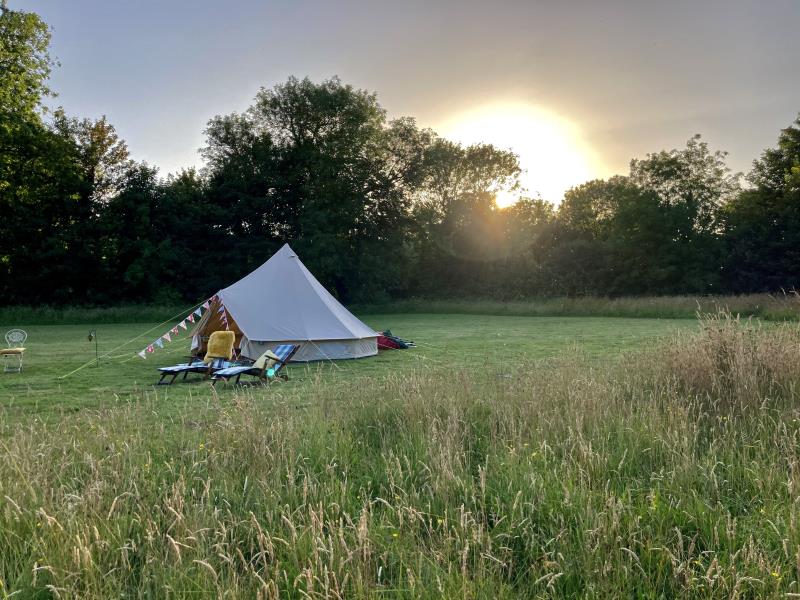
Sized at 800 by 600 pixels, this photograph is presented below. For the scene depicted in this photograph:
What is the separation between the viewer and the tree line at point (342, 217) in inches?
1089

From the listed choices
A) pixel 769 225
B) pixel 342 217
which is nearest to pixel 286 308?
pixel 342 217

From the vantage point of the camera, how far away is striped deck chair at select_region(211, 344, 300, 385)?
8.48 meters

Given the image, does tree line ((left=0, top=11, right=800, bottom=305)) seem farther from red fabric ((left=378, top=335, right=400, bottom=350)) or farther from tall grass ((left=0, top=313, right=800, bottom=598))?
tall grass ((left=0, top=313, right=800, bottom=598))

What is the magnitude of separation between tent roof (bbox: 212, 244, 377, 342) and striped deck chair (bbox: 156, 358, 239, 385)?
1651 mm

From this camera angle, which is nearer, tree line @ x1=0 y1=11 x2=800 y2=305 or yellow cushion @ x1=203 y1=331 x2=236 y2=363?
yellow cushion @ x1=203 y1=331 x2=236 y2=363

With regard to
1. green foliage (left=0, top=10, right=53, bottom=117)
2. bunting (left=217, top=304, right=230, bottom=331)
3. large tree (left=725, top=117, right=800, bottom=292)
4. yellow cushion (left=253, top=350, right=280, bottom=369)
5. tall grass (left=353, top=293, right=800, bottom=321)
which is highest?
green foliage (left=0, top=10, right=53, bottom=117)

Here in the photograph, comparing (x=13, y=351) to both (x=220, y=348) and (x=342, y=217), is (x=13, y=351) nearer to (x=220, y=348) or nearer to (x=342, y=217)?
(x=220, y=348)

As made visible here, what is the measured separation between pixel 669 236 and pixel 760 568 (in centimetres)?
3417

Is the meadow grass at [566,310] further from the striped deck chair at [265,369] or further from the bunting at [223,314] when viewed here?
the striped deck chair at [265,369]

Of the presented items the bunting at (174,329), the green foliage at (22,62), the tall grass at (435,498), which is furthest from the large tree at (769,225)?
the green foliage at (22,62)

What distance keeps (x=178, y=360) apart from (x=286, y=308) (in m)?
2.43

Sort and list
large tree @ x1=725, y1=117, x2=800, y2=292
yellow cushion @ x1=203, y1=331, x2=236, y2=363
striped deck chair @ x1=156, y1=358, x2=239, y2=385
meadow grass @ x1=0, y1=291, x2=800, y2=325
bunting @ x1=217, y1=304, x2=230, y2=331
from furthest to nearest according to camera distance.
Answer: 1. large tree @ x1=725, y1=117, x2=800, y2=292
2. meadow grass @ x1=0, y1=291, x2=800, y2=325
3. bunting @ x1=217, y1=304, x2=230, y2=331
4. yellow cushion @ x1=203, y1=331, x2=236, y2=363
5. striped deck chair @ x1=156, y1=358, x2=239, y2=385

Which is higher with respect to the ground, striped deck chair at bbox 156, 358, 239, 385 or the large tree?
the large tree

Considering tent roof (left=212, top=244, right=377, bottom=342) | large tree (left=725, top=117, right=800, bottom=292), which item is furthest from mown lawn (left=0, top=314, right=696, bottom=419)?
large tree (left=725, top=117, right=800, bottom=292)
